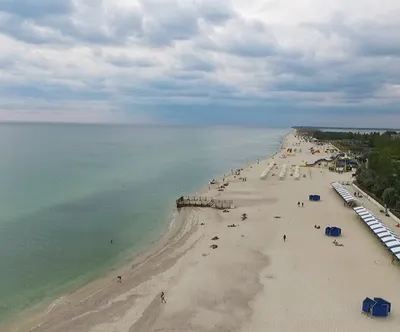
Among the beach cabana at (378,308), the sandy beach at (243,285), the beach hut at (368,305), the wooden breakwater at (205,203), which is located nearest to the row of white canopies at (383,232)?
the sandy beach at (243,285)

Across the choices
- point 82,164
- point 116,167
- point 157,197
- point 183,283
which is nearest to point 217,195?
point 157,197

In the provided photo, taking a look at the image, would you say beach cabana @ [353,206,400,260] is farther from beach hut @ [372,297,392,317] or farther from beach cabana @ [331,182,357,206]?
beach hut @ [372,297,392,317]

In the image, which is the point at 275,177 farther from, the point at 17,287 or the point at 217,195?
the point at 17,287

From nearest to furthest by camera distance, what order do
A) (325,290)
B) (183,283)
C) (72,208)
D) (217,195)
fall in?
1. (325,290)
2. (183,283)
3. (72,208)
4. (217,195)

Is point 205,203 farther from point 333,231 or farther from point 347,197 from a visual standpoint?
point 333,231

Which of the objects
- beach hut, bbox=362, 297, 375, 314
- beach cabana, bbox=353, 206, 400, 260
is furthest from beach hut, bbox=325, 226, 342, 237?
beach hut, bbox=362, 297, 375, 314

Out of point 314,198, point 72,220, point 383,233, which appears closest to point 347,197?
point 314,198

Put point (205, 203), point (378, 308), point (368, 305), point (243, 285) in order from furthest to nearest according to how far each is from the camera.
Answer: point (205, 203) → point (243, 285) → point (368, 305) → point (378, 308)
